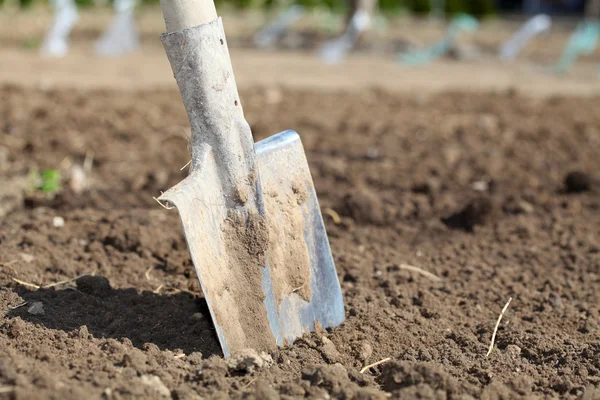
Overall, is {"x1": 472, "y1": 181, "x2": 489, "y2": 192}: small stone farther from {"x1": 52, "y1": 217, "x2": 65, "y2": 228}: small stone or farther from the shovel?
{"x1": 52, "y1": 217, "x2": 65, "y2": 228}: small stone

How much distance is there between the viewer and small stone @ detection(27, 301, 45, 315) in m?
2.59

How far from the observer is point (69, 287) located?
287 centimetres

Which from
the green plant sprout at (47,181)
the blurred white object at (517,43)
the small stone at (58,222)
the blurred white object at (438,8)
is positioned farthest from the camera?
the blurred white object at (438,8)

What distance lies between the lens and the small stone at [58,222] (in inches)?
139

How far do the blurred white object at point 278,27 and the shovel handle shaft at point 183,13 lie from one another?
992 cm

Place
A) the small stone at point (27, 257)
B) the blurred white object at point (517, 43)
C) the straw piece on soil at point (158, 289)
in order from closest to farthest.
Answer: the straw piece on soil at point (158, 289), the small stone at point (27, 257), the blurred white object at point (517, 43)

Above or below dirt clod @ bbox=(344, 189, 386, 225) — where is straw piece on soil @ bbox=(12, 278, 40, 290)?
above

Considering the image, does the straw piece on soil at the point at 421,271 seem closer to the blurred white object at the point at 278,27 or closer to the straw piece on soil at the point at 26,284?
the straw piece on soil at the point at 26,284

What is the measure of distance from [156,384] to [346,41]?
1107 cm

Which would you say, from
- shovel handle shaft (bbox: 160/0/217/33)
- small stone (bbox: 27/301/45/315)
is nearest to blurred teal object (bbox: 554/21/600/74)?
shovel handle shaft (bbox: 160/0/217/33)

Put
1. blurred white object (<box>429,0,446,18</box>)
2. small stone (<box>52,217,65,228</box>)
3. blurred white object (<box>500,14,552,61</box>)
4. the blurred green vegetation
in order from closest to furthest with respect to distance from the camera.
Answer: small stone (<box>52,217,65,228</box>) < blurred white object (<box>500,14,552,61</box>) < the blurred green vegetation < blurred white object (<box>429,0,446,18</box>)

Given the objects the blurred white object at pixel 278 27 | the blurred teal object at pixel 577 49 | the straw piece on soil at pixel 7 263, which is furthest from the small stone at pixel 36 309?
the blurred white object at pixel 278 27

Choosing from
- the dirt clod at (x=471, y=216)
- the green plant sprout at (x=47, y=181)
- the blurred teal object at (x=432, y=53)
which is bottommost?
the blurred teal object at (x=432, y=53)

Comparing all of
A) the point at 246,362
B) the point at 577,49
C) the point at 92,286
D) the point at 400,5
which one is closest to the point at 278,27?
the point at 400,5
